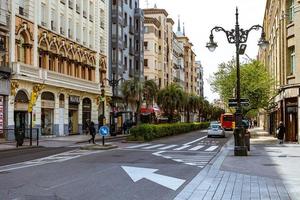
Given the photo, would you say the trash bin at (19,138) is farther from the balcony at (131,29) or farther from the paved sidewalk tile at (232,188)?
the balcony at (131,29)

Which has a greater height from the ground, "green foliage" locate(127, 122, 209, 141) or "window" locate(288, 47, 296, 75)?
"window" locate(288, 47, 296, 75)

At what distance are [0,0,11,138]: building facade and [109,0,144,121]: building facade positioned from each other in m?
24.8

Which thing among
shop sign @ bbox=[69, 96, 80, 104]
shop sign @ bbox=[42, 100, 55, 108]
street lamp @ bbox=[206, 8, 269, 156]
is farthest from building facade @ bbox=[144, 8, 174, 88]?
street lamp @ bbox=[206, 8, 269, 156]

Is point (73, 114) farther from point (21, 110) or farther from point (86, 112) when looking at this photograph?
point (21, 110)

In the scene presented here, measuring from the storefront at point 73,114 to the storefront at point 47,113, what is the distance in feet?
14.0

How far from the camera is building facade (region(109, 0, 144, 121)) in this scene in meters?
64.1

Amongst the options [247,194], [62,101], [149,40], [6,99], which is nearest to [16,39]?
[6,99]

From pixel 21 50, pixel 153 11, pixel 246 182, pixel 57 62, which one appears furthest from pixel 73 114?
pixel 153 11

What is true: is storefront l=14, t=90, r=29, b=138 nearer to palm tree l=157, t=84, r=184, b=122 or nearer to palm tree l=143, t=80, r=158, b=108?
palm tree l=143, t=80, r=158, b=108

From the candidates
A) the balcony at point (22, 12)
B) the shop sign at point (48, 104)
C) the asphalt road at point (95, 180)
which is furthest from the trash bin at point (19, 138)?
the balcony at point (22, 12)

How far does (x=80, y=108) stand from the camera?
52.7m

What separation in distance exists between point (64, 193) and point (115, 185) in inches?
73.8

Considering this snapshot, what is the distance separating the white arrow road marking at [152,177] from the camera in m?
13.9

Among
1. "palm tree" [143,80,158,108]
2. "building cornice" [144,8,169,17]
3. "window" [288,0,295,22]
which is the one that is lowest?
"palm tree" [143,80,158,108]
